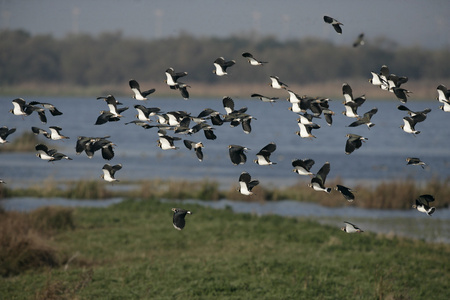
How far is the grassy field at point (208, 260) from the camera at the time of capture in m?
16.3

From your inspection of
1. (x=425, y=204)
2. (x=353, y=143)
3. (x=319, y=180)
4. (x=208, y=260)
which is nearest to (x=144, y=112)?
(x=319, y=180)

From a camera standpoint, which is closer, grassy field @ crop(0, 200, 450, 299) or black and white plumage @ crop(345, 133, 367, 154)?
black and white plumage @ crop(345, 133, 367, 154)

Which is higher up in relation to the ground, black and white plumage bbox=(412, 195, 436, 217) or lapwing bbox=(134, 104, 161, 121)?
lapwing bbox=(134, 104, 161, 121)

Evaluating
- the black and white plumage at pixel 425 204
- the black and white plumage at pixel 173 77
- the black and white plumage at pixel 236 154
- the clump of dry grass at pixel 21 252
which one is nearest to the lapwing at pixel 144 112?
the black and white plumage at pixel 173 77

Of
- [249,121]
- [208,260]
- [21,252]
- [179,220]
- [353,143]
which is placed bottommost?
[208,260]

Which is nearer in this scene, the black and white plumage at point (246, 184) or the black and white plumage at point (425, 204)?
the black and white plumage at point (246, 184)

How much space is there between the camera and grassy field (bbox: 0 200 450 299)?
16.3m

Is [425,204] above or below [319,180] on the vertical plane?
below

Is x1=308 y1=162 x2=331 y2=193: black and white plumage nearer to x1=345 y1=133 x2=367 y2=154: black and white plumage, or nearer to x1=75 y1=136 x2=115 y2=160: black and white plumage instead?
x1=345 y1=133 x2=367 y2=154: black and white plumage

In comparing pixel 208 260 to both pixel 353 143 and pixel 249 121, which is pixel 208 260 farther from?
pixel 353 143

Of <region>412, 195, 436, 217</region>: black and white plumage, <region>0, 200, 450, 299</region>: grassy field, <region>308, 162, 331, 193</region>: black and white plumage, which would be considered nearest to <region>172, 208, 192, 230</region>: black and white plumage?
<region>308, 162, 331, 193</region>: black and white plumage

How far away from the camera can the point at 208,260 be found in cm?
1953

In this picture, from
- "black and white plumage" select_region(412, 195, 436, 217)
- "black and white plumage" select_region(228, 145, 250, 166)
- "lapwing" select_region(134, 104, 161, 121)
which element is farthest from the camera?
"lapwing" select_region(134, 104, 161, 121)

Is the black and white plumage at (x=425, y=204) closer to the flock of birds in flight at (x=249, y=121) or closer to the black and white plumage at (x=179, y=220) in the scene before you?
the flock of birds in flight at (x=249, y=121)
